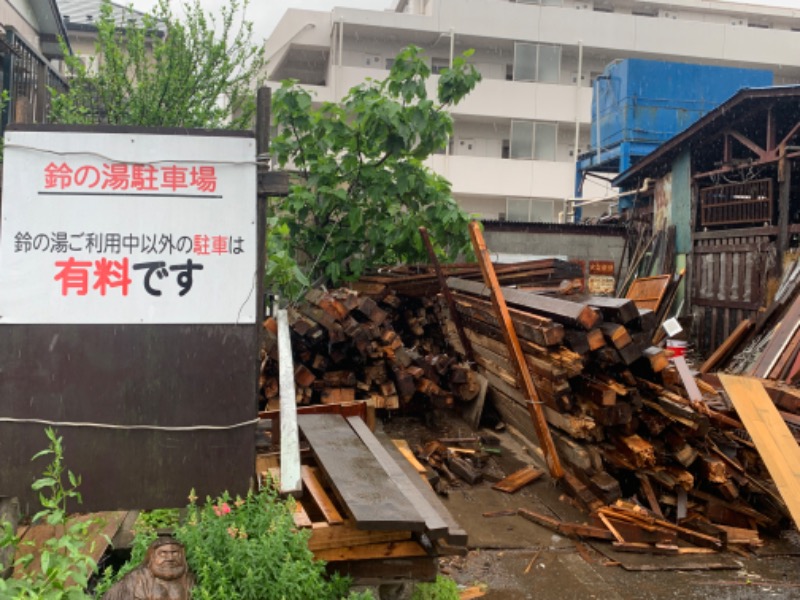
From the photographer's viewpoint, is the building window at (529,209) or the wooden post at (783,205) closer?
the wooden post at (783,205)

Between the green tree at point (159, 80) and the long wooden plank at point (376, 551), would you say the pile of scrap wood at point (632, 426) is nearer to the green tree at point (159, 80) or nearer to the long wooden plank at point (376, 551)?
the long wooden plank at point (376, 551)

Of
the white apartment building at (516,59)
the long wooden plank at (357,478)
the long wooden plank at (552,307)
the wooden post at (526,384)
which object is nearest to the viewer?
the long wooden plank at (357,478)

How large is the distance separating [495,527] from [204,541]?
11.5 ft

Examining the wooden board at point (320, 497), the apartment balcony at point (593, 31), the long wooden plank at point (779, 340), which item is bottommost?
the wooden board at point (320, 497)

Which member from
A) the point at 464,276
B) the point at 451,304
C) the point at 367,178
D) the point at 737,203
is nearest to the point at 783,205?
the point at 737,203

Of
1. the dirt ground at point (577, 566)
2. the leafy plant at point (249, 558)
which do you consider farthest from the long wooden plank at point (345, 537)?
the dirt ground at point (577, 566)

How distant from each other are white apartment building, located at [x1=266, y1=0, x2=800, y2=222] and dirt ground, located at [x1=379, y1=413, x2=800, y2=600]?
69.2ft

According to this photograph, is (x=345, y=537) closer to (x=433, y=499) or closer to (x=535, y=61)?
(x=433, y=499)

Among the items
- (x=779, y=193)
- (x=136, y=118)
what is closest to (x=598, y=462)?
(x=779, y=193)

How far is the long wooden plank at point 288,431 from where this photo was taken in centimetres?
338

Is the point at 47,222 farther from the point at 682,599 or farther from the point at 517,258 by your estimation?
the point at 517,258

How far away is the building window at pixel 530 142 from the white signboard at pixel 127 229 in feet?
79.8

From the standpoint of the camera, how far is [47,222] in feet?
11.7

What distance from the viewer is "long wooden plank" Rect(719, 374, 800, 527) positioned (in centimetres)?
538
